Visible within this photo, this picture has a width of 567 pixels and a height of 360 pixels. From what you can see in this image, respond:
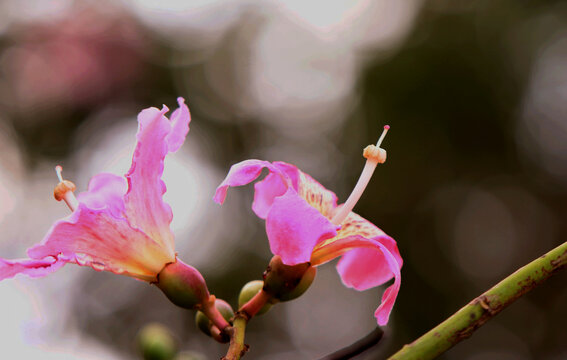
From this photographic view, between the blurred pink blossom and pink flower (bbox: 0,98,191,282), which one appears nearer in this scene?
pink flower (bbox: 0,98,191,282)

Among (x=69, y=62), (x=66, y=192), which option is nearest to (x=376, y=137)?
(x=69, y=62)

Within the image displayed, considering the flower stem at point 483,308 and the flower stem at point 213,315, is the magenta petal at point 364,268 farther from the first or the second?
the flower stem at point 483,308

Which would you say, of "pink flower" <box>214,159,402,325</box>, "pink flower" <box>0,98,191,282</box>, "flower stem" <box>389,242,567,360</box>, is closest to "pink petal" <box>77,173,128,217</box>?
"pink flower" <box>0,98,191,282</box>

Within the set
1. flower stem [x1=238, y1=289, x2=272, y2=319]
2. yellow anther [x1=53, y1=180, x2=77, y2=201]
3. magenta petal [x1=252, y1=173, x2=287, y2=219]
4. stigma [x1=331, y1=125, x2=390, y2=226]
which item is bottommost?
flower stem [x1=238, y1=289, x2=272, y2=319]

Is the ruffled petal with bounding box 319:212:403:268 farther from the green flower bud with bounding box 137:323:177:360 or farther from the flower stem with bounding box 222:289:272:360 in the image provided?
the green flower bud with bounding box 137:323:177:360

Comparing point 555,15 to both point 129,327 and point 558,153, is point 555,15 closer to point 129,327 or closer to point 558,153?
point 558,153

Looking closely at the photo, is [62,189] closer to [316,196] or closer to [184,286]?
[184,286]

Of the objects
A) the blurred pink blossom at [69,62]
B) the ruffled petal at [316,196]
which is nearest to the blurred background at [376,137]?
the blurred pink blossom at [69,62]
